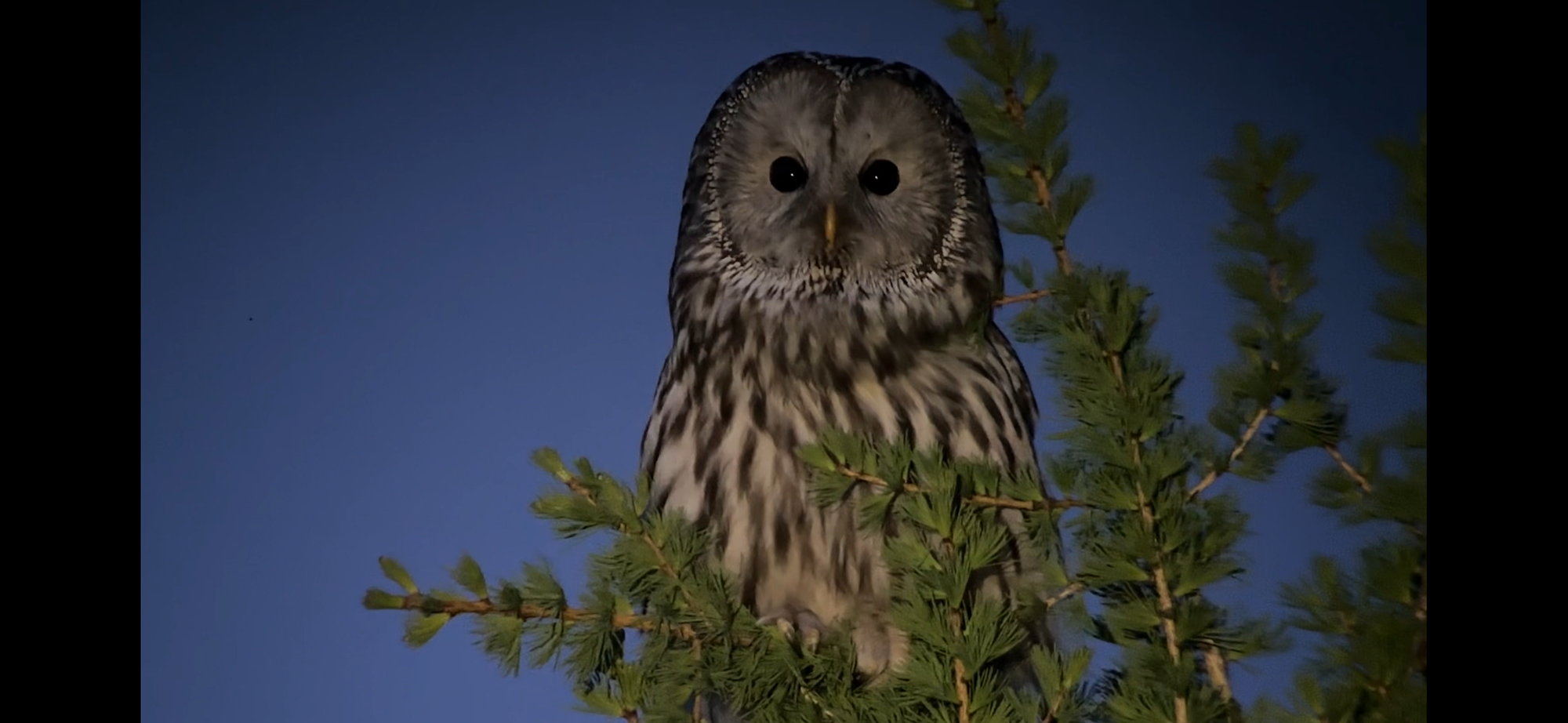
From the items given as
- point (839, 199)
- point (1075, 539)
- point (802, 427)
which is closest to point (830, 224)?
point (839, 199)

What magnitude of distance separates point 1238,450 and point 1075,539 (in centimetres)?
13

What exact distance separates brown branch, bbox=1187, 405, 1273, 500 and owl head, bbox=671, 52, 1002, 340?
47 centimetres

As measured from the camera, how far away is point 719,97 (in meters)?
1.39

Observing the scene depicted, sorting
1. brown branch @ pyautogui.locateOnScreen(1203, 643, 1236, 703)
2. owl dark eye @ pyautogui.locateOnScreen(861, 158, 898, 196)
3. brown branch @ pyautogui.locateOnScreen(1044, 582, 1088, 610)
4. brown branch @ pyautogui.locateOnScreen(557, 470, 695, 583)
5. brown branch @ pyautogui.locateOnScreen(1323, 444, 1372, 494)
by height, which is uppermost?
owl dark eye @ pyautogui.locateOnScreen(861, 158, 898, 196)

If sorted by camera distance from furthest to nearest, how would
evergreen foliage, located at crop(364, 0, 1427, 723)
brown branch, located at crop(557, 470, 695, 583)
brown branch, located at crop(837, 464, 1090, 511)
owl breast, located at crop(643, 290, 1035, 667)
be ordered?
owl breast, located at crop(643, 290, 1035, 667) < brown branch, located at crop(557, 470, 695, 583) < brown branch, located at crop(837, 464, 1090, 511) < evergreen foliage, located at crop(364, 0, 1427, 723)

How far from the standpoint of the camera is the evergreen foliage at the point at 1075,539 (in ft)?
2.68

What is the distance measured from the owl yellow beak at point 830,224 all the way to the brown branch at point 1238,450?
51 centimetres

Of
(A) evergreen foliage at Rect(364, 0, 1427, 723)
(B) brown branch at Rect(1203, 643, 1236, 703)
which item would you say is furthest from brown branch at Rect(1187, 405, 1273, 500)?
(B) brown branch at Rect(1203, 643, 1236, 703)

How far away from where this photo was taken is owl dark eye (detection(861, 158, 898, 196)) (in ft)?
4.43

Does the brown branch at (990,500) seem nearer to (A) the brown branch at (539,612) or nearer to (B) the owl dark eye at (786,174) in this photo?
(A) the brown branch at (539,612)

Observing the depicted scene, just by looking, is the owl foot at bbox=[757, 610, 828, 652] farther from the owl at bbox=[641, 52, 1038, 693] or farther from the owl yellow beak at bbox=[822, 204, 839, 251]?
the owl yellow beak at bbox=[822, 204, 839, 251]

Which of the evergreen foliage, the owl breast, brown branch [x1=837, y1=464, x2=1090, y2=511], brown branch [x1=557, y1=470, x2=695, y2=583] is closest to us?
the evergreen foliage
